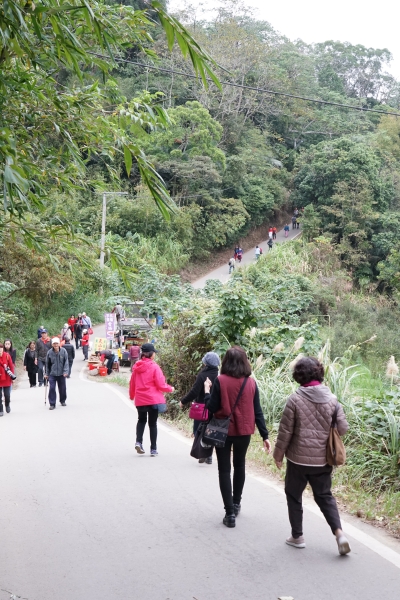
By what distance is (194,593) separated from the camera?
426 cm

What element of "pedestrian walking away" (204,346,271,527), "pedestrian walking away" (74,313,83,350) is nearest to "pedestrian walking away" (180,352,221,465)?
"pedestrian walking away" (204,346,271,527)

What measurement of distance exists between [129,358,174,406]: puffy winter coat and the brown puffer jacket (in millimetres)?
3821

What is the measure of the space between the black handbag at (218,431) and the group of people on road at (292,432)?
0.03m

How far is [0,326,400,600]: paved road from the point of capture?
4.36 metres

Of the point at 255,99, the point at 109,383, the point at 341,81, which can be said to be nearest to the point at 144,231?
the point at 255,99

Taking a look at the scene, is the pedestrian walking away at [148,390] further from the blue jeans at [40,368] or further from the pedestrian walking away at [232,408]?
the blue jeans at [40,368]

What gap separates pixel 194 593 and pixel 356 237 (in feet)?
143

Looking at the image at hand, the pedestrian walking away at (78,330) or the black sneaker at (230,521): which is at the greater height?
the pedestrian walking away at (78,330)

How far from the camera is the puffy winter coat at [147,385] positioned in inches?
335

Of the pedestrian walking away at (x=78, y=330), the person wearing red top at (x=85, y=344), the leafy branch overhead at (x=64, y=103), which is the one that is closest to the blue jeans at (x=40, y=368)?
the person wearing red top at (x=85, y=344)

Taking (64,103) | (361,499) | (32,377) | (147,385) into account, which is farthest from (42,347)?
(64,103)

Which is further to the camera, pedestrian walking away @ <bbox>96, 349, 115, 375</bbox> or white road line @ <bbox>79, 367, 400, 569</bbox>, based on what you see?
pedestrian walking away @ <bbox>96, 349, 115, 375</bbox>

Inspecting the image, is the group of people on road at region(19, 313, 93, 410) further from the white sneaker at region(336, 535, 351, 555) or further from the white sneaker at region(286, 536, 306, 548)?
the white sneaker at region(336, 535, 351, 555)

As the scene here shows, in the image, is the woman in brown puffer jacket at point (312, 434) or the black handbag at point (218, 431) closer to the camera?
the woman in brown puffer jacket at point (312, 434)
